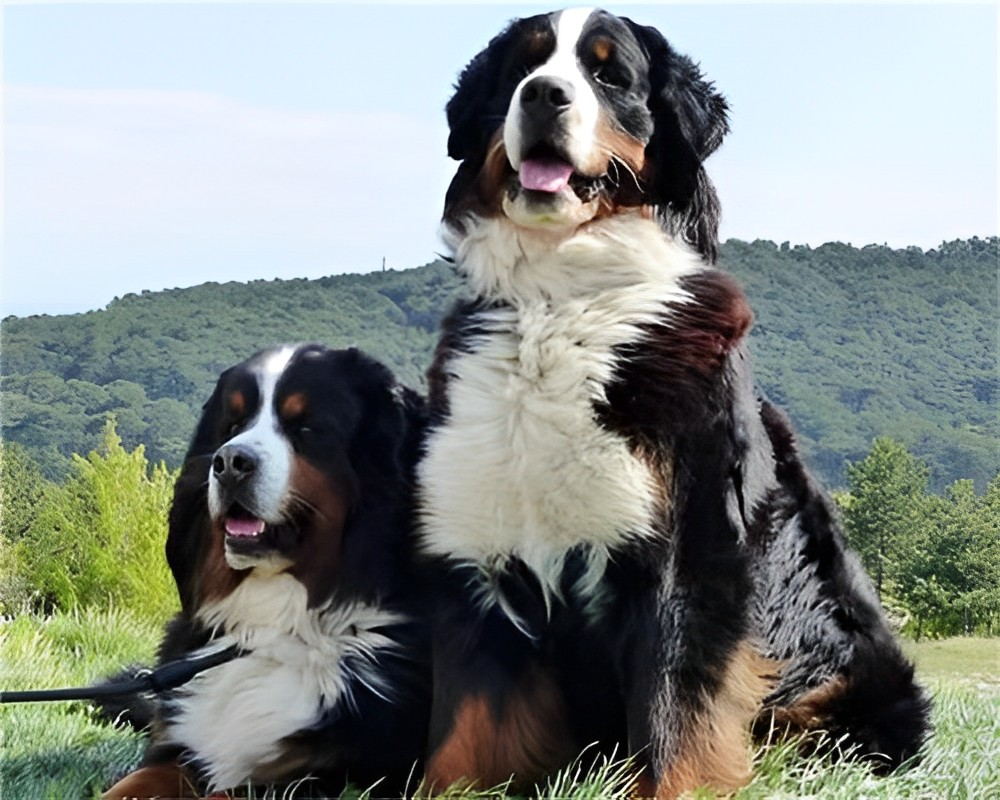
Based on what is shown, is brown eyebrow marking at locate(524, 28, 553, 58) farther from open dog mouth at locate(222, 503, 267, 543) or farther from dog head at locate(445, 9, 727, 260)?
open dog mouth at locate(222, 503, 267, 543)

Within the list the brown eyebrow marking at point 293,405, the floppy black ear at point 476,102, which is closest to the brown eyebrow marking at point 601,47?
the floppy black ear at point 476,102

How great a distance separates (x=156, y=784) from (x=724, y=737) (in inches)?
57.2

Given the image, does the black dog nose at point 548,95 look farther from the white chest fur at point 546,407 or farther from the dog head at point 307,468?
the dog head at point 307,468

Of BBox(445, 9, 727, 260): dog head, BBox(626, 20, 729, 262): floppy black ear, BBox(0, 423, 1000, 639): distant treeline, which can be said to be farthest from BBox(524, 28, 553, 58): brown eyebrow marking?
BBox(0, 423, 1000, 639): distant treeline

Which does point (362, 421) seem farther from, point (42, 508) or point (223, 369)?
point (42, 508)

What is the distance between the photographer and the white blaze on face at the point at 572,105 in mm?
2904

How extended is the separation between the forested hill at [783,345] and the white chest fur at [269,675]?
2.18ft

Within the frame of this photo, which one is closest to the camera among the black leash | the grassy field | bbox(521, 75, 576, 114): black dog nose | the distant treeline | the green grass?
bbox(521, 75, 576, 114): black dog nose

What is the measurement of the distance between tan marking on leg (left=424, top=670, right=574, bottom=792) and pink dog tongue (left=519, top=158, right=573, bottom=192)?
3.74 ft

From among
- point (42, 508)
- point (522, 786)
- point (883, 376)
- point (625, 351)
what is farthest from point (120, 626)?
point (883, 376)

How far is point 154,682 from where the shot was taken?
3336mm

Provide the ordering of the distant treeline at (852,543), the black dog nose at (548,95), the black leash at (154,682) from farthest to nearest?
the distant treeline at (852,543)
the black leash at (154,682)
the black dog nose at (548,95)

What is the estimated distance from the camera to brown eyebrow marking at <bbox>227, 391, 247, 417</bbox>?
327 centimetres

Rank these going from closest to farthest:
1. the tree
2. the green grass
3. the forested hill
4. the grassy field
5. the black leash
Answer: the grassy field < the black leash < the green grass < the tree < the forested hill
